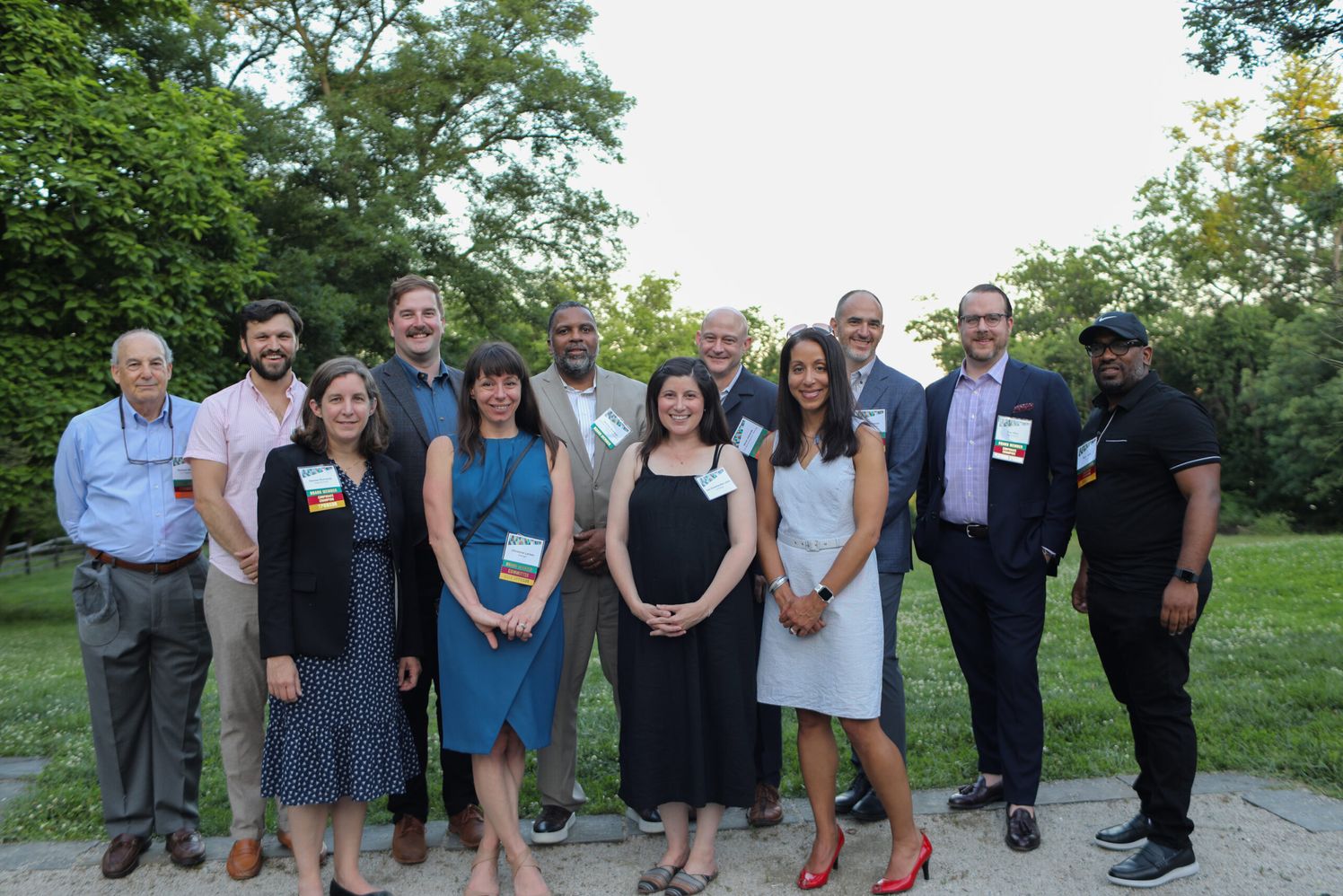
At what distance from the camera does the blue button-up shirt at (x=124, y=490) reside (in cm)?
462

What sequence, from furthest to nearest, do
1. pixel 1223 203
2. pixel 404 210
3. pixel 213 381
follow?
1. pixel 1223 203
2. pixel 404 210
3. pixel 213 381

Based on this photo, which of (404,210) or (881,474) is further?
(404,210)

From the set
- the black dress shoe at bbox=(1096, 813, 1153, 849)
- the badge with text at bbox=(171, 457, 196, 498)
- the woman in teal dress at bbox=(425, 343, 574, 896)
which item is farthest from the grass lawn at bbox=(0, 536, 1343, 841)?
the badge with text at bbox=(171, 457, 196, 498)

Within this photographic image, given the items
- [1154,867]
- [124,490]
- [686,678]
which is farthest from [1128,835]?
[124,490]

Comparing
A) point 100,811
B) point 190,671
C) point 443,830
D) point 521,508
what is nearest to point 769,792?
point 443,830

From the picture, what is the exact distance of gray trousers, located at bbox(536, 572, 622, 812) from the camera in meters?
4.79

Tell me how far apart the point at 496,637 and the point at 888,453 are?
1.99 m

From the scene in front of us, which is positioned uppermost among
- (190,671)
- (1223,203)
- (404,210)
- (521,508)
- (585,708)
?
(1223,203)

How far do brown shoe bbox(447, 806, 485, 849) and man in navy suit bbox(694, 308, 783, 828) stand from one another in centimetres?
126

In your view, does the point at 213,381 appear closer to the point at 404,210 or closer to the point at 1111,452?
the point at 404,210

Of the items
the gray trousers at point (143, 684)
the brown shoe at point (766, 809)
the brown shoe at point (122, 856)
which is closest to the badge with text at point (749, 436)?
the brown shoe at point (766, 809)

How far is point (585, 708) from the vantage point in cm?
725

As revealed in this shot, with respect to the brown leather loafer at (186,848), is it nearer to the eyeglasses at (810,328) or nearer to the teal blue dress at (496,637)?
the teal blue dress at (496,637)

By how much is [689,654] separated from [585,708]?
3.26m
